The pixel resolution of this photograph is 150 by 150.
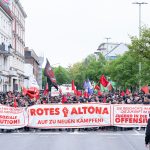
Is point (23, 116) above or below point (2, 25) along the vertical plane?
below

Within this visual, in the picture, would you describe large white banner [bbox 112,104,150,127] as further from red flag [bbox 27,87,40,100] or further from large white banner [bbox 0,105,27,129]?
red flag [bbox 27,87,40,100]

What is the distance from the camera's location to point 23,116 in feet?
77.2

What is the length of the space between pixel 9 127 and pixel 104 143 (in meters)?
6.67

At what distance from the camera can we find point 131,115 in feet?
78.5

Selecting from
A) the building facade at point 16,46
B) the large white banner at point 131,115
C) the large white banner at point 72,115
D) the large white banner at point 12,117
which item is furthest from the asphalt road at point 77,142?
the building facade at point 16,46

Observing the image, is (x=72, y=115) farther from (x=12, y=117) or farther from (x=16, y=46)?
(x=16, y=46)

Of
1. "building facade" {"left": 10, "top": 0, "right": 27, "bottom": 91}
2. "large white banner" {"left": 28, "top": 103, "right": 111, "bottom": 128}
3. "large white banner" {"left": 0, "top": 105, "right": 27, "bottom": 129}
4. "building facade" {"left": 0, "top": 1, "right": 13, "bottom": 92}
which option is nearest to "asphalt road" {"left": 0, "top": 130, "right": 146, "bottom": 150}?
"large white banner" {"left": 28, "top": 103, "right": 111, "bottom": 128}

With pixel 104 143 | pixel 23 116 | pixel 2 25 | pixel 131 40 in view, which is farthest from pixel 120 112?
pixel 2 25

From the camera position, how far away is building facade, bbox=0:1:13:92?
66.9 metres

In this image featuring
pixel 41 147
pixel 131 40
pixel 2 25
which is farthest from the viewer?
pixel 2 25

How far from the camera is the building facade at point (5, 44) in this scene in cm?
6694

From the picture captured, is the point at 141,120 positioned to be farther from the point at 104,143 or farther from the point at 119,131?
the point at 104,143

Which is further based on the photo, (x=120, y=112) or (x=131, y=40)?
(x=131, y=40)

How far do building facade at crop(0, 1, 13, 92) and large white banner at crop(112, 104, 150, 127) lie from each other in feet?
140
